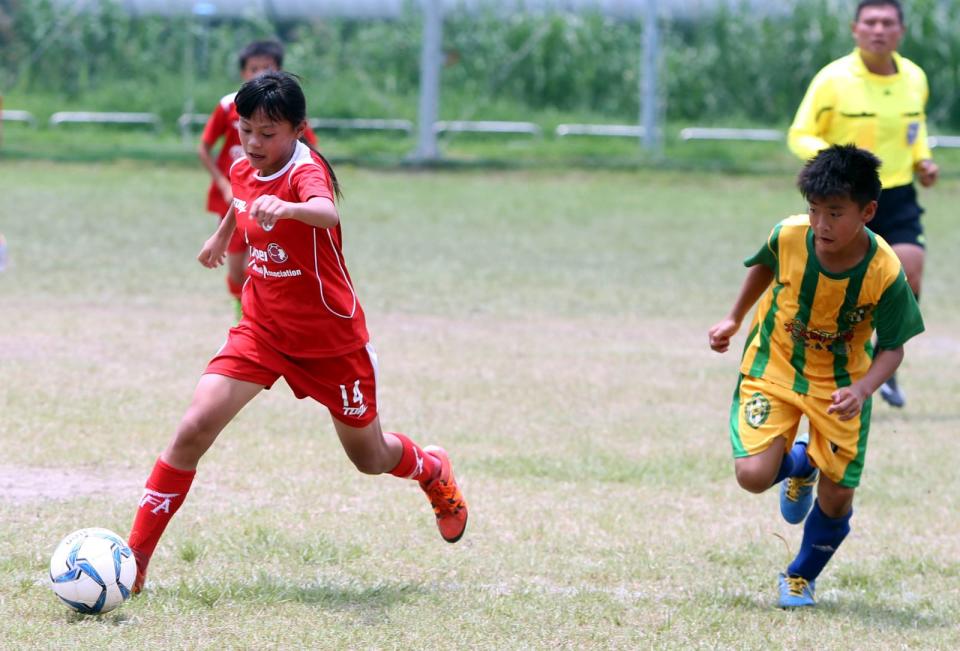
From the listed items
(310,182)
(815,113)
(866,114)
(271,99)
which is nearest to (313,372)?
(310,182)

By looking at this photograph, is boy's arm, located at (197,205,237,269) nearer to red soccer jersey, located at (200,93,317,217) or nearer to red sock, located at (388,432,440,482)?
red sock, located at (388,432,440,482)

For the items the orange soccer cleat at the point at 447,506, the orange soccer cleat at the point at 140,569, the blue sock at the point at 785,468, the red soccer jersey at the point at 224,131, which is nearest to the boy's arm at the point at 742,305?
the blue sock at the point at 785,468

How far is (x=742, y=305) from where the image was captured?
4680 mm

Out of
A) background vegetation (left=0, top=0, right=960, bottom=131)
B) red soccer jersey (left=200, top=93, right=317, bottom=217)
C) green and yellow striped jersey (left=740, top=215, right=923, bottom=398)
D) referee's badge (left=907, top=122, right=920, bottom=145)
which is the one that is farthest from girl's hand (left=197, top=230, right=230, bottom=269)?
background vegetation (left=0, top=0, right=960, bottom=131)

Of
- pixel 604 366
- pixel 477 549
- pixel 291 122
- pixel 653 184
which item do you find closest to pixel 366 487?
pixel 477 549

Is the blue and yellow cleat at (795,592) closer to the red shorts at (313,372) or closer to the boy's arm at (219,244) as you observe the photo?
the red shorts at (313,372)

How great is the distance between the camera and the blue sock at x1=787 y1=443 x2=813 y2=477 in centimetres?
468

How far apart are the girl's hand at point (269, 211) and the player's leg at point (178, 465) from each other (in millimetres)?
604

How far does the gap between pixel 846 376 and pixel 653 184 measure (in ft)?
49.3

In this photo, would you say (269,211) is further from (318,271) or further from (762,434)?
(762,434)

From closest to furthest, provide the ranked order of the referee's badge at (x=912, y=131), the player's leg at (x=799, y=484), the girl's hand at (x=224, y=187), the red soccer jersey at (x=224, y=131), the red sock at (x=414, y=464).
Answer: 1. the player's leg at (x=799, y=484)
2. the red sock at (x=414, y=464)
3. the referee's badge at (x=912, y=131)
4. the red soccer jersey at (x=224, y=131)
5. the girl's hand at (x=224, y=187)

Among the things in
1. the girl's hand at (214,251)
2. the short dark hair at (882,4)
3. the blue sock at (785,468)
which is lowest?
the blue sock at (785,468)

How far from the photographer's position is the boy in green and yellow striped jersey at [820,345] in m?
4.34

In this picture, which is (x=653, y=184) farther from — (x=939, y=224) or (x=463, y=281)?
(x=463, y=281)
